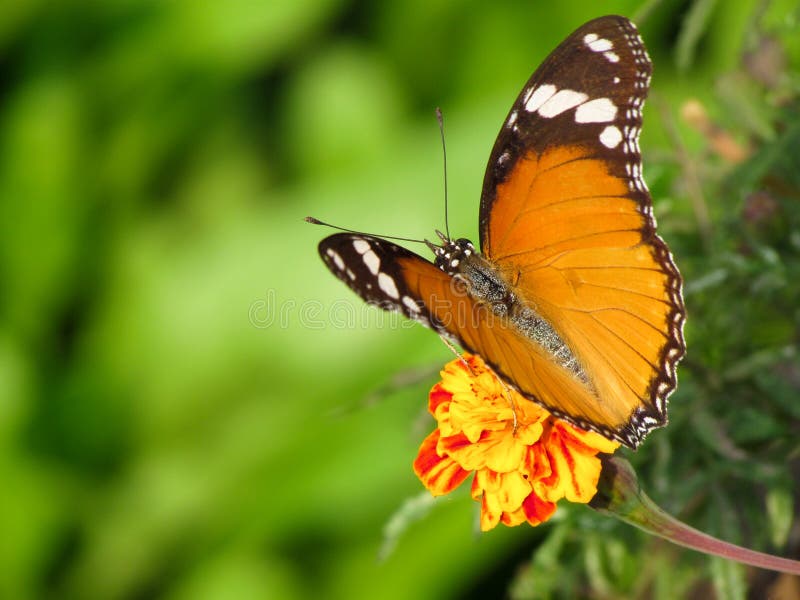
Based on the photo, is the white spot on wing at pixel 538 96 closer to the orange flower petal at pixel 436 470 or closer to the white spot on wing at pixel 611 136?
the white spot on wing at pixel 611 136

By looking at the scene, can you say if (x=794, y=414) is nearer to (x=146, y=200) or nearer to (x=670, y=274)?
(x=670, y=274)

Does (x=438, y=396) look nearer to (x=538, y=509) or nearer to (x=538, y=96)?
(x=538, y=509)

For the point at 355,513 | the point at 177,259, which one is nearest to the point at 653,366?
the point at 355,513

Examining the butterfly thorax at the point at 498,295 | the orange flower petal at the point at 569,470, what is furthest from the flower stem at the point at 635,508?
the butterfly thorax at the point at 498,295

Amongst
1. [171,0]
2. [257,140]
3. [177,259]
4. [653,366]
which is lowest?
[653,366]

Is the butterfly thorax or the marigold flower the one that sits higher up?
the butterfly thorax

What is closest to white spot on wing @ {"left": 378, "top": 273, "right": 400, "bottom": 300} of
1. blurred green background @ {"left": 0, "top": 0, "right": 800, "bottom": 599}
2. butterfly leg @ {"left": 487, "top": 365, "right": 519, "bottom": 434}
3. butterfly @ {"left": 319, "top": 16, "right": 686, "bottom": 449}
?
butterfly @ {"left": 319, "top": 16, "right": 686, "bottom": 449}

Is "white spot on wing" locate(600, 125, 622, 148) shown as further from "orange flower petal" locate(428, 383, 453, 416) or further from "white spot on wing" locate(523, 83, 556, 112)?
"orange flower petal" locate(428, 383, 453, 416)
